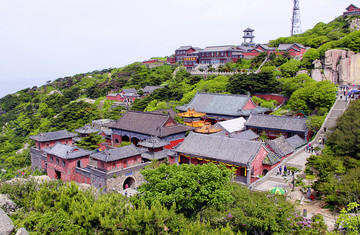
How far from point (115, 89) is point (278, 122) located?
163 ft

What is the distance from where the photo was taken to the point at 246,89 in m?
46.2

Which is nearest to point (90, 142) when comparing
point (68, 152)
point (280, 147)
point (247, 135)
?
point (68, 152)

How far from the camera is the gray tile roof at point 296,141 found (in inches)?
1208

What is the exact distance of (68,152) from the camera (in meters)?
30.1

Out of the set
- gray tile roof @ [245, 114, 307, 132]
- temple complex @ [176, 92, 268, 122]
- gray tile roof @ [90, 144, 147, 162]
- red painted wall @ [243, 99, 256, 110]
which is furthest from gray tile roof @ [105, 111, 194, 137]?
red painted wall @ [243, 99, 256, 110]

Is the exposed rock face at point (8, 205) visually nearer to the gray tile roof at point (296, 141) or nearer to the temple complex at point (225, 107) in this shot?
the gray tile roof at point (296, 141)

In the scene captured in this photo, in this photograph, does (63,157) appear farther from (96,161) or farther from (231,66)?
(231,66)

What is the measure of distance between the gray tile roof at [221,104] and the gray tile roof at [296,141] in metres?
7.80

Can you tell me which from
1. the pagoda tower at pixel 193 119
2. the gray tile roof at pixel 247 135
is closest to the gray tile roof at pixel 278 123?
the gray tile roof at pixel 247 135

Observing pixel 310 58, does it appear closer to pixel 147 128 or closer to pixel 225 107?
pixel 225 107

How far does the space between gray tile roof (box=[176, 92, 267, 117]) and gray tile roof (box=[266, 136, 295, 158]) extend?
379 inches

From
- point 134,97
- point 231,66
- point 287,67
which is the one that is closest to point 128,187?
point 287,67

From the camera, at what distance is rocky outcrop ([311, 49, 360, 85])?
1683 inches

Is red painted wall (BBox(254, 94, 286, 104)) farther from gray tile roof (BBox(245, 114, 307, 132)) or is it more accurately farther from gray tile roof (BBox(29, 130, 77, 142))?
gray tile roof (BBox(29, 130, 77, 142))
